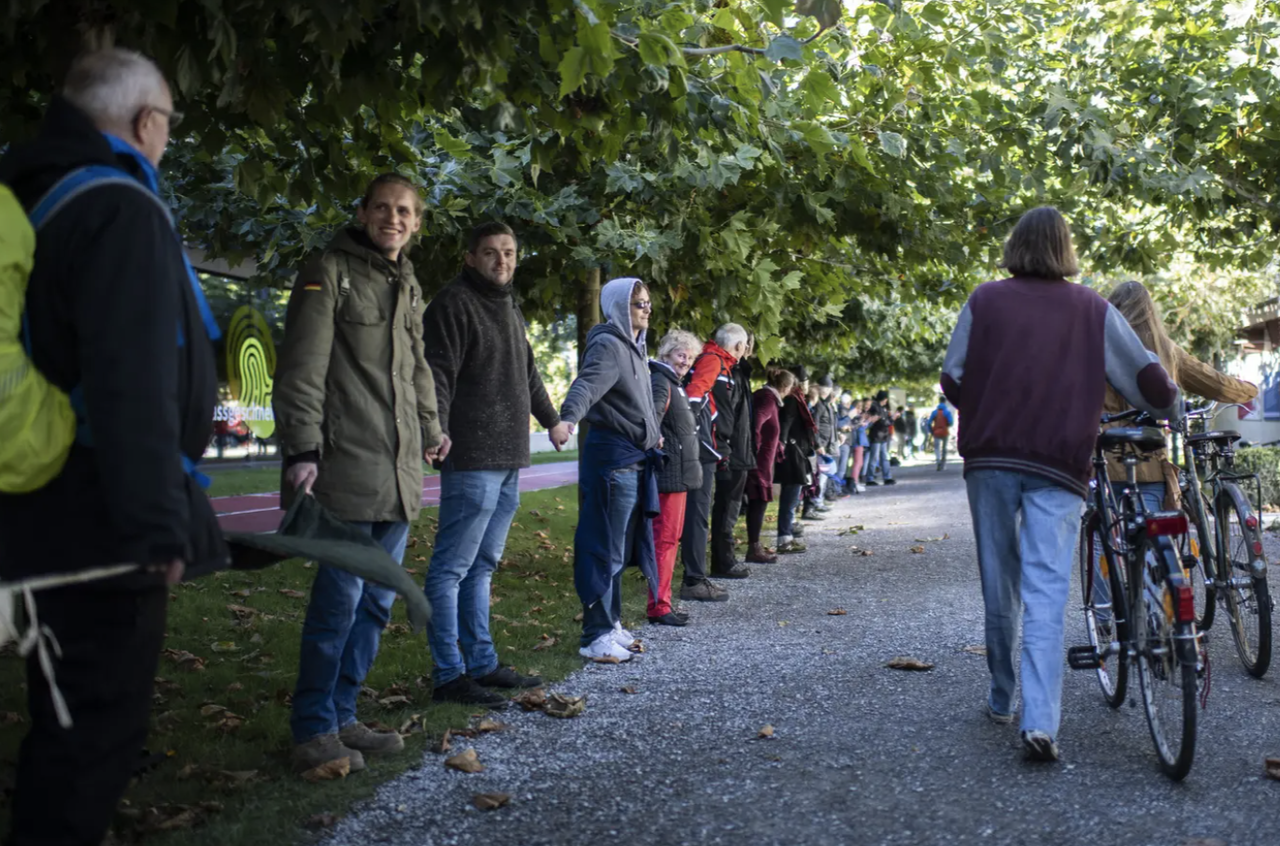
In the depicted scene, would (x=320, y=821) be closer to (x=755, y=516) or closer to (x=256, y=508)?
(x=755, y=516)

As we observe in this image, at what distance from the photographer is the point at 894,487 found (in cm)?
2764

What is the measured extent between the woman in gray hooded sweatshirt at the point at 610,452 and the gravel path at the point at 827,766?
34 cm

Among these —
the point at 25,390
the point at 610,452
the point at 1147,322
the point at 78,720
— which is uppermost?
the point at 1147,322

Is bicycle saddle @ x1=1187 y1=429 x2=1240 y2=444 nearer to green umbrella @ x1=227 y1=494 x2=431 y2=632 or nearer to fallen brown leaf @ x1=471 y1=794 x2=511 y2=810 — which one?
fallen brown leaf @ x1=471 y1=794 x2=511 y2=810

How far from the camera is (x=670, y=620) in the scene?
8.34m

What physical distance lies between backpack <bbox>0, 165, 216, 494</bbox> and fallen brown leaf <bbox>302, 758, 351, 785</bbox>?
222 cm

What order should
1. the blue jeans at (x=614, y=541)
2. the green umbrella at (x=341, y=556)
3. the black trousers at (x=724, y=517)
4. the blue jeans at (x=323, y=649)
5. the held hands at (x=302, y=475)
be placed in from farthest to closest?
1. the black trousers at (x=724, y=517)
2. the blue jeans at (x=614, y=541)
3. the blue jeans at (x=323, y=649)
4. the held hands at (x=302, y=475)
5. the green umbrella at (x=341, y=556)

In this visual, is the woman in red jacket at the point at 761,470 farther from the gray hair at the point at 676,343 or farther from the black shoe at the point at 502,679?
the black shoe at the point at 502,679

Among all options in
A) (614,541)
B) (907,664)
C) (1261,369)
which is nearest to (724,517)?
(614,541)

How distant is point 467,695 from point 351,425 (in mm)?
1613

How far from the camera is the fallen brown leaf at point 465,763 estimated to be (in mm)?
4770

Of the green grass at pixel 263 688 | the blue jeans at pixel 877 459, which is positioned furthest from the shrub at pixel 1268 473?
the blue jeans at pixel 877 459

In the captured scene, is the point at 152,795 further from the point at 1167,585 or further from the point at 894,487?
the point at 894,487

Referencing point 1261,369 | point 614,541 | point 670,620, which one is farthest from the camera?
point 1261,369
